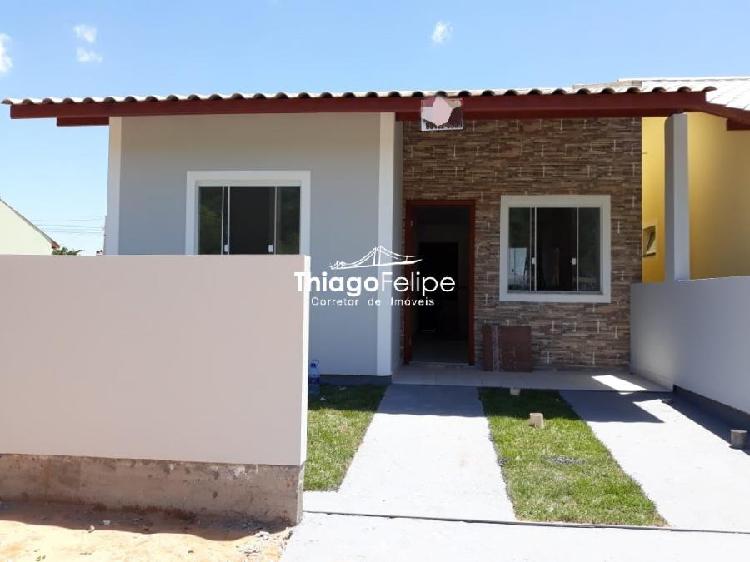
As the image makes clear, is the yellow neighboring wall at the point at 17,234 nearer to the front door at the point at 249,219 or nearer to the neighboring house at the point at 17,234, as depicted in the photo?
the neighboring house at the point at 17,234

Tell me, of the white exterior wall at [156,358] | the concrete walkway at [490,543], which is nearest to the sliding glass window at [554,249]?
the concrete walkway at [490,543]

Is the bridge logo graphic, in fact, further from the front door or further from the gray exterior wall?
the front door

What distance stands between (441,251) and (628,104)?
9.09 meters

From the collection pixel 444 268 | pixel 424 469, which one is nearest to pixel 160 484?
pixel 424 469

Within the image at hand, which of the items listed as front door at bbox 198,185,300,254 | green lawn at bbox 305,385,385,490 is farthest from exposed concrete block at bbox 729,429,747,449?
front door at bbox 198,185,300,254

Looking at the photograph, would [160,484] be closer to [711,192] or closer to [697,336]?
[697,336]

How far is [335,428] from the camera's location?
19.1 ft

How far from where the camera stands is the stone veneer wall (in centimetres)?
953

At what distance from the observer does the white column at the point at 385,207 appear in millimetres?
7945

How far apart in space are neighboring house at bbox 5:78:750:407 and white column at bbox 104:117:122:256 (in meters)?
0.02

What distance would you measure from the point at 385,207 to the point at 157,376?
467 cm

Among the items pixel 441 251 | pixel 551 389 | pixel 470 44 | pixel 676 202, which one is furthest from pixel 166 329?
pixel 441 251

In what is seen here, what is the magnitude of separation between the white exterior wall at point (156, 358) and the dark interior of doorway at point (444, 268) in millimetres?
10680

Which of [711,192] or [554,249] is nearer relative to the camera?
[711,192]
